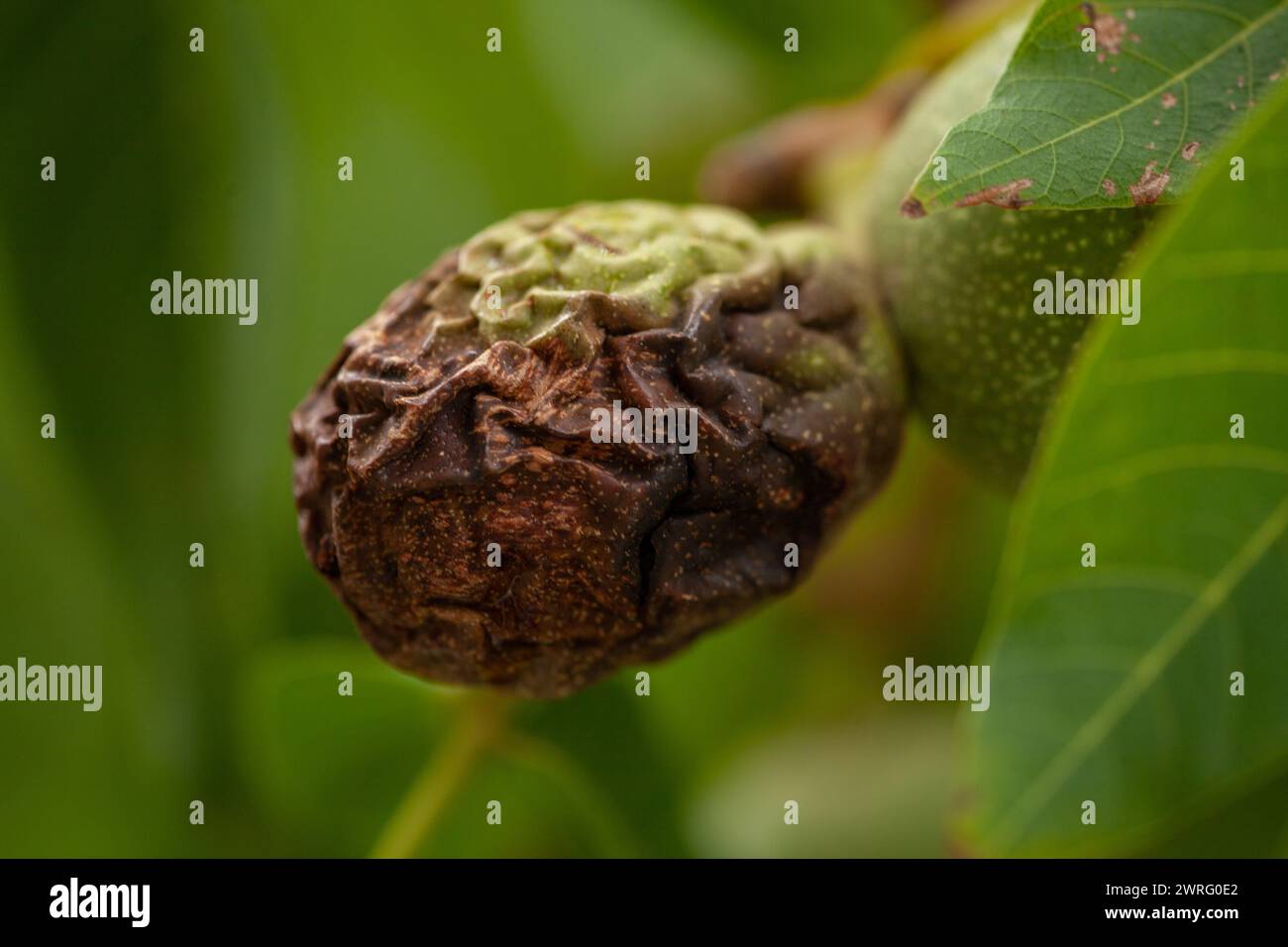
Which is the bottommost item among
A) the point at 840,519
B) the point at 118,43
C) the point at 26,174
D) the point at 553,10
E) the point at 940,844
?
the point at 940,844

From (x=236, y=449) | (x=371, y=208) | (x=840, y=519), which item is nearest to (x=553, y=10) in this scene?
(x=371, y=208)

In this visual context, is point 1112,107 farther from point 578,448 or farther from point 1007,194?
point 578,448

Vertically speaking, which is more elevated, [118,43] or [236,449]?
[118,43]

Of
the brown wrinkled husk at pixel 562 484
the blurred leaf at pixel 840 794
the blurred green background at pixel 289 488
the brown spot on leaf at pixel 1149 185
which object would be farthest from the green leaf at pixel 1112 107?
the blurred leaf at pixel 840 794

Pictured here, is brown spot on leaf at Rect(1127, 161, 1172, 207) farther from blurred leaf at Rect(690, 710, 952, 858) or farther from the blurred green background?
blurred leaf at Rect(690, 710, 952, 858)

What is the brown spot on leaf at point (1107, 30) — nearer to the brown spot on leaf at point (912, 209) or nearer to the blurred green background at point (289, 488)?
the brown spot on leaf at point (912, 209)

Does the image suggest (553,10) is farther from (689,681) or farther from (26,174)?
(689,681)

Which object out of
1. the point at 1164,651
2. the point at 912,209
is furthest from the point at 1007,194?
the point at 1164,651
